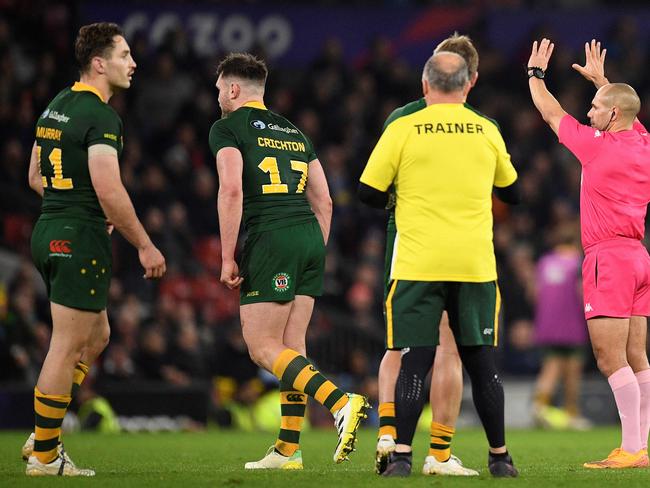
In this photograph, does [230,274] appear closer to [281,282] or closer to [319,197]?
[281,282]

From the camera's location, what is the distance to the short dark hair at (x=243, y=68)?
779 cm

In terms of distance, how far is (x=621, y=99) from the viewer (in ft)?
26.6

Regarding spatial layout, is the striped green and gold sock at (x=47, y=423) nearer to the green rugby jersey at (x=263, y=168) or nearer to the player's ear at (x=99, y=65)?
the green rugby jersey at (x=263, y=168)

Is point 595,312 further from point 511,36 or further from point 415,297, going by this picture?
point 511,36

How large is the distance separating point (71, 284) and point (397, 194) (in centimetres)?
194

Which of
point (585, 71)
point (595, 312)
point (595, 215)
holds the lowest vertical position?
point (595, 312)

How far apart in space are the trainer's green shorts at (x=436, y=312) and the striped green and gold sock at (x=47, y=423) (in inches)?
77.0

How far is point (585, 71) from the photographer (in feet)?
28.4

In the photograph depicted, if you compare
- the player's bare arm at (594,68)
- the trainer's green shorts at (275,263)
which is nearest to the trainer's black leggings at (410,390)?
the trainer's green shorts at (275,263)

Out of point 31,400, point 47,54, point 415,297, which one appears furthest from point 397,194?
point 47,54

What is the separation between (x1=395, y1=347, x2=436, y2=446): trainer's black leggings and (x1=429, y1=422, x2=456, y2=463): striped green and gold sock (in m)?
0.52

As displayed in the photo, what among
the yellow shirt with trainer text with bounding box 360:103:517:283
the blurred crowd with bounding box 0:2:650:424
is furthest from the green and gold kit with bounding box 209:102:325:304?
the blurred crowd with bounding box 0:2:650:424

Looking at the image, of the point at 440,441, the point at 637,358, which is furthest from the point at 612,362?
the point at 440,441

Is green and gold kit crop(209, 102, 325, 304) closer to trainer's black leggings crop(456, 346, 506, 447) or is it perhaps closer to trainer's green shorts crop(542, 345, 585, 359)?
trainer's black leggings crop(456, 346, 506, 447)
